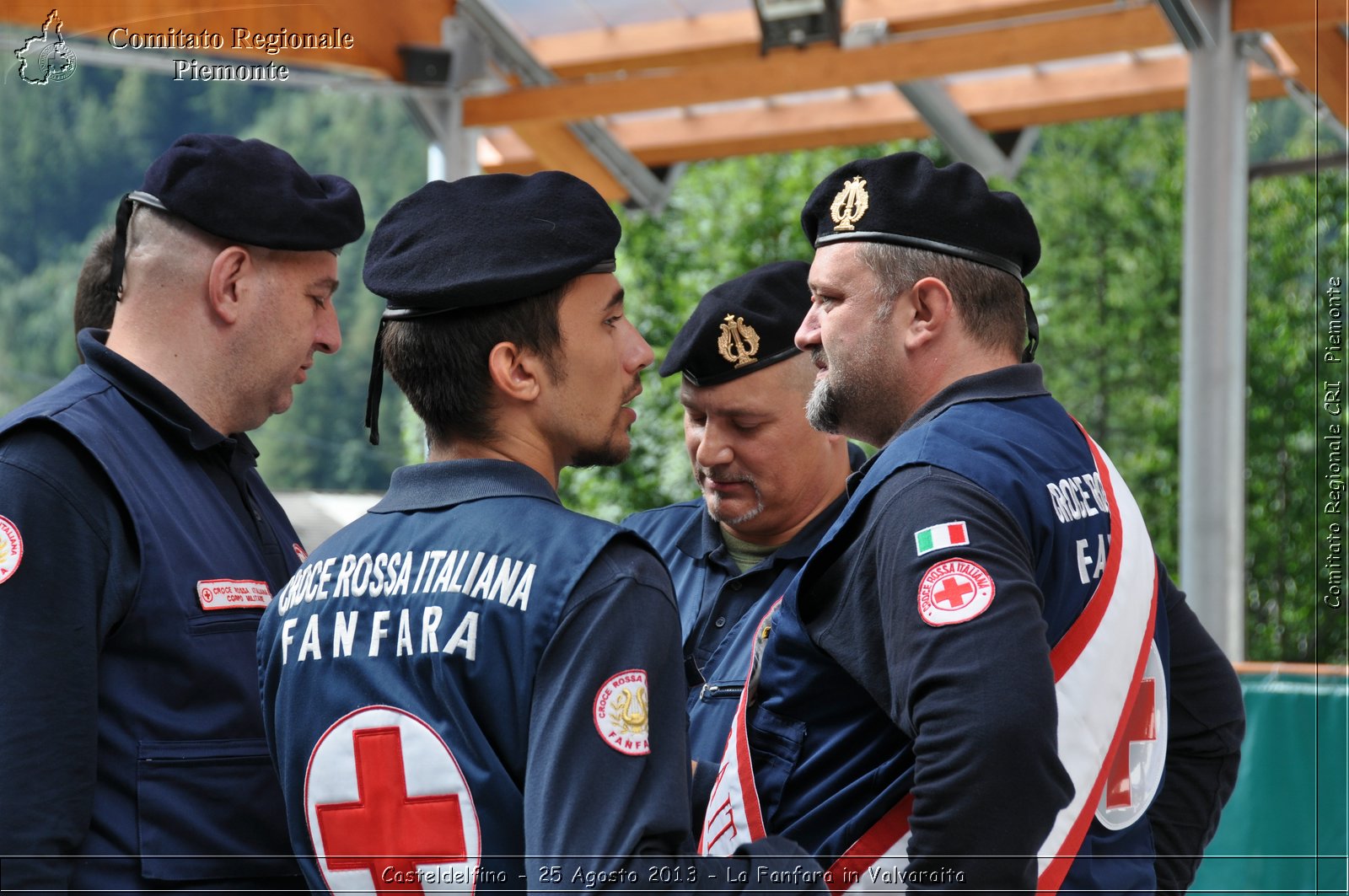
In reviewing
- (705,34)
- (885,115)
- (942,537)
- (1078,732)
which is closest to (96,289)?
(942,537)

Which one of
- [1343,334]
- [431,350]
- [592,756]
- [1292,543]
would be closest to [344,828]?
[592,756]

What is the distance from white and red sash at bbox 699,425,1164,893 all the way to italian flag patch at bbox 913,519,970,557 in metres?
0.27

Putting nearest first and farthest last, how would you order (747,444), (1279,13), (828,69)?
1. (747,444)
2. (1279,13)
3. (828,69)

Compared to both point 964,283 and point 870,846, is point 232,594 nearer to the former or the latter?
point 870,846

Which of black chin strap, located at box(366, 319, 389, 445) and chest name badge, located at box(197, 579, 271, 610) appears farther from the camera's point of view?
chest name badge, located at box(197, 579, 271, 610)

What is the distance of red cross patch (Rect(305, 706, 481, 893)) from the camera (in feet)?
5.63

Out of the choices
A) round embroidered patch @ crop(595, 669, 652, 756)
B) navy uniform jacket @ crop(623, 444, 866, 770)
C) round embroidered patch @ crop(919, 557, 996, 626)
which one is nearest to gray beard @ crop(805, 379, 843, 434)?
navy uniform jacket @ crop(623, 444, 866, 770)

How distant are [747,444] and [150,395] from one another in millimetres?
1354

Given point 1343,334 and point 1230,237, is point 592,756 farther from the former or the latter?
point 1230,237

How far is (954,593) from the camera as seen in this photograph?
187 centimetres

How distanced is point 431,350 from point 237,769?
0.76 meters

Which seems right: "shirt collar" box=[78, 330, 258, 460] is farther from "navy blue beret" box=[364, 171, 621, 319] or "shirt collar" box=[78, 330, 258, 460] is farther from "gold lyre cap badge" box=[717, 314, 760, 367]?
"gold lyre cap badge" box=[717, 314, 760, 367]

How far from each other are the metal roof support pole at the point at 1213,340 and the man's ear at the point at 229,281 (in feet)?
15.7

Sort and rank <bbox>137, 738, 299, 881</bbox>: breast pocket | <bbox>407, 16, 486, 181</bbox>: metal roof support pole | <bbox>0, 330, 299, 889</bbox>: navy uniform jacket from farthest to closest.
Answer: <bbox>407, 16, 486, 181</bbox>: metal roof support pole
<bbox>137, 738, 299, 881</bbox>: breast pocket
<bbox>0, 330, 299, 889</bbox>: navy uniform jacket
